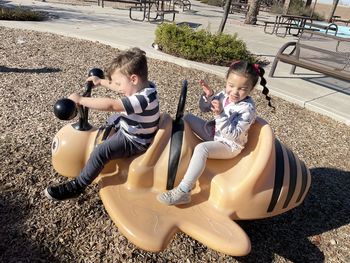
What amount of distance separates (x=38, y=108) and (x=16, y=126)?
0.56 metres

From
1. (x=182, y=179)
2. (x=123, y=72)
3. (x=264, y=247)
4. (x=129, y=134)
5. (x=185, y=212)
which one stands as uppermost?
(x=123, y=72)

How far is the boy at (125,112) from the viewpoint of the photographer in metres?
2.39

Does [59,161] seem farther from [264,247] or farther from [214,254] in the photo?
[264,247]

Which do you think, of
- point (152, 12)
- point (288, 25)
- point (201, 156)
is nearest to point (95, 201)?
point (201, 156)

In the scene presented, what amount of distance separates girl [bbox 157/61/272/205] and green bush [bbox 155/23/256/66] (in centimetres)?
442

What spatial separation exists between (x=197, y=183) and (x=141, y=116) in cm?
64

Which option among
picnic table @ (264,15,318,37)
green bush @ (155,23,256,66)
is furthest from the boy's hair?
picnic table @ (264,15,318,37)

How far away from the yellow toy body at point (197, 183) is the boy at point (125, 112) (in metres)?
0.10

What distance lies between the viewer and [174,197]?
2.51 metres

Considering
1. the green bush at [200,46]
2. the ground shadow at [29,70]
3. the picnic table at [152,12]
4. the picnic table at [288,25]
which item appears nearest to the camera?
the ground shadow at [29,70]

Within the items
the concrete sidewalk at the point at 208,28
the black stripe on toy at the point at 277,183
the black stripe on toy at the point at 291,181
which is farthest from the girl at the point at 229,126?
the concrete sidewalk at the point at 208,28

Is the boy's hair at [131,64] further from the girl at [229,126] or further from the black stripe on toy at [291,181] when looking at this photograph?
the black stripe on toy at [291,181]

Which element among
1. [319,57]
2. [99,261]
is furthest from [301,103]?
[99,261]

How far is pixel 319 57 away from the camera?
6707 millimetres
